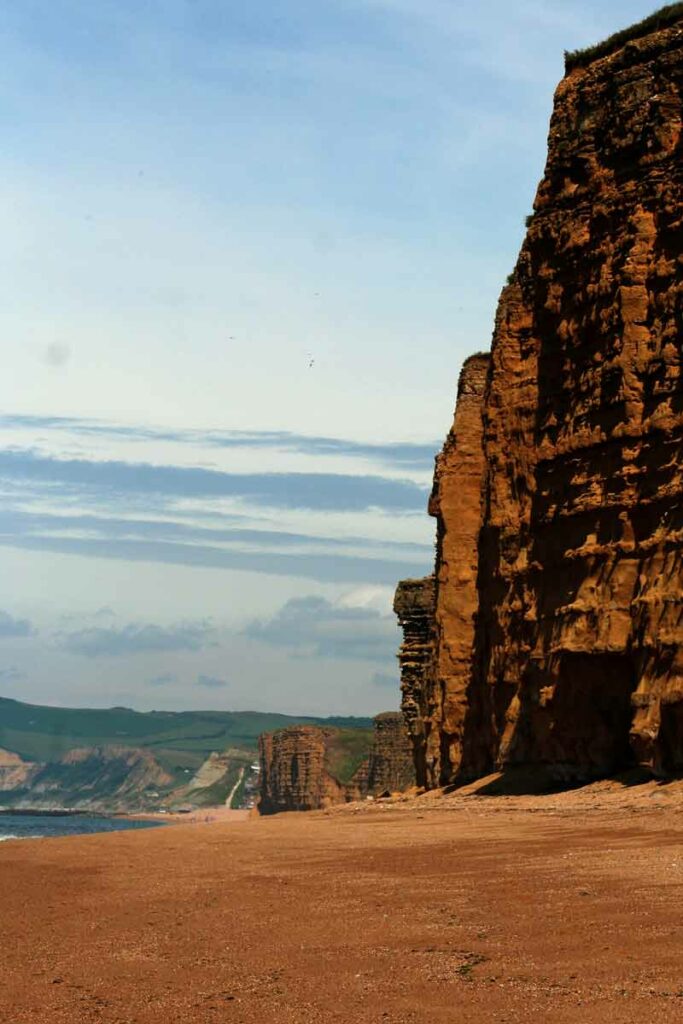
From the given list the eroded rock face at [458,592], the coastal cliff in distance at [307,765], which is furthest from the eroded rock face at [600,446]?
the coastal cliff in distance at [307,765]

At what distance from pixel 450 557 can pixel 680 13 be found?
615 inches

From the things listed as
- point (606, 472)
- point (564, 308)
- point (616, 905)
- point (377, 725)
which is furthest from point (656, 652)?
point (377, 725)

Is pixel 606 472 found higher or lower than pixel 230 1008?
higher

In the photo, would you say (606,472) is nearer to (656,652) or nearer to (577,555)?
(577,555)

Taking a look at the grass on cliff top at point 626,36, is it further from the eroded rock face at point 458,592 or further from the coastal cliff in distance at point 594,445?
the eroded rock face at point 458,592

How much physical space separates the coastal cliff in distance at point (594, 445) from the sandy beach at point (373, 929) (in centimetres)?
446

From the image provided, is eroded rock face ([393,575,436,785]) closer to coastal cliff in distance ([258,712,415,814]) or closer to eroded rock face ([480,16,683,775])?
eroded rock face ([480,16,683,775])

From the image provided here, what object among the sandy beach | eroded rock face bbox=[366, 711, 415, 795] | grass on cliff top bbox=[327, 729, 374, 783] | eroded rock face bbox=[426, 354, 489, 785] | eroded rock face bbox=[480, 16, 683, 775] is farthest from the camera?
grass on cliff top bbox=[327, 729, 374, 783]

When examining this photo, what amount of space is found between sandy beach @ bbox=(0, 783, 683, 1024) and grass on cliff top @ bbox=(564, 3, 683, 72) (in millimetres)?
13731

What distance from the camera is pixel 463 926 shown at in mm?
12188

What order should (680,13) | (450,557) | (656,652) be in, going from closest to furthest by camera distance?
(656,652), (680,13), (450,557)

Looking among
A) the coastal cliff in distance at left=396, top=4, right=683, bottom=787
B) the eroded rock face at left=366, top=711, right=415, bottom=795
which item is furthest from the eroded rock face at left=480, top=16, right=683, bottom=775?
the eroded rock face at left=366, top=711, right=415, bottom=795

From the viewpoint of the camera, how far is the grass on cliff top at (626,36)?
27031mm

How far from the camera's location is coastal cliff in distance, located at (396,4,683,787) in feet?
79.0
